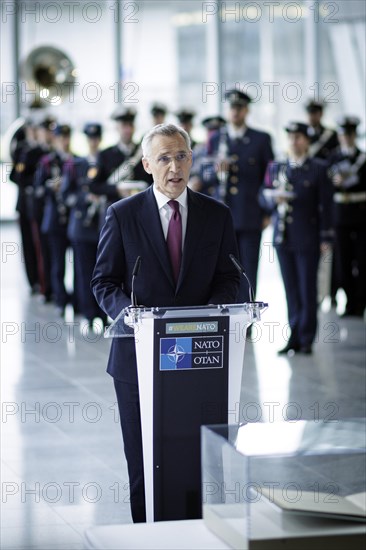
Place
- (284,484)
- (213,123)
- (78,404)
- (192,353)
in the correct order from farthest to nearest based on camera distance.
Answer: (213,123), (78,404), (192,353), (284,484)

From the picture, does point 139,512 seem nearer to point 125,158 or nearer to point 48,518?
point 48,518

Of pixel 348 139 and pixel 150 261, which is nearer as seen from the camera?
pixel 150 261

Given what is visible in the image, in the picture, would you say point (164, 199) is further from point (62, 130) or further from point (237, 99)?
point (62, 130)

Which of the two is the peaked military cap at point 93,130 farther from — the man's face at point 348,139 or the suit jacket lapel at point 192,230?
the suit jacket lapel at point 192,230

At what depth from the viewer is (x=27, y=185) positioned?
465 inches

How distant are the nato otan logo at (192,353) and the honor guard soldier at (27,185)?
7.97 metres

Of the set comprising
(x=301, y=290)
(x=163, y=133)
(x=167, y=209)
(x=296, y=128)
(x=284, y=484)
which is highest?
(x=296, y=128)

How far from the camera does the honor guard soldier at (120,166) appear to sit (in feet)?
30.4

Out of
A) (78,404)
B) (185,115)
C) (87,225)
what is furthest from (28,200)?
(78,404)

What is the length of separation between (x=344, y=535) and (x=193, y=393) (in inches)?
43.4

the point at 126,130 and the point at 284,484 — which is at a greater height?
the point at 126,130

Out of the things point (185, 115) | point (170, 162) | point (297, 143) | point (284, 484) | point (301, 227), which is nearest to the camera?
point (284, 484)

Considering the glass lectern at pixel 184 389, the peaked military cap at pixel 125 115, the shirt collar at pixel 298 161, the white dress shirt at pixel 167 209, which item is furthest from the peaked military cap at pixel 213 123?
the glass lectern at pixel 184 389

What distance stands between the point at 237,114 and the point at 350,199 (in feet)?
5.00
